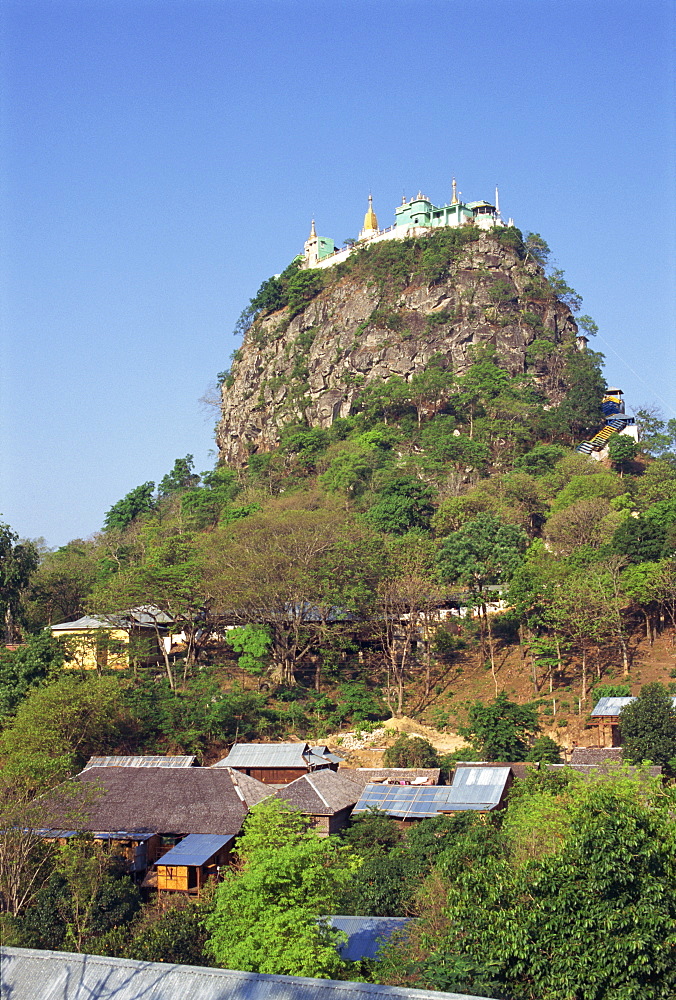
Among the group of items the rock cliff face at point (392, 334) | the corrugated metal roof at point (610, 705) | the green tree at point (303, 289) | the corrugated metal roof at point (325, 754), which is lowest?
the corrugated metal roof at point (325, 754)

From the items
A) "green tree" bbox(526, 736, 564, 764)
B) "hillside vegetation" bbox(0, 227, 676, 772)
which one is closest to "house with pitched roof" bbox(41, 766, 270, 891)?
"hillside vegetation" bbox(0, 227, 676, 772)

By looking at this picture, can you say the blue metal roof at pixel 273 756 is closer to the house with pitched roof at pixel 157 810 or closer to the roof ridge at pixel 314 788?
the roof ridge at pixel 314 788

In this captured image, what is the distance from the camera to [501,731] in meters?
33.2

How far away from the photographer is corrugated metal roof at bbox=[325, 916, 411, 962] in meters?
19.0

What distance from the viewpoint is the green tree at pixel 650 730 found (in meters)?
30.1

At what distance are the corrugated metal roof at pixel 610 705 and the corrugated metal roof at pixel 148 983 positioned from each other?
71.2 feet

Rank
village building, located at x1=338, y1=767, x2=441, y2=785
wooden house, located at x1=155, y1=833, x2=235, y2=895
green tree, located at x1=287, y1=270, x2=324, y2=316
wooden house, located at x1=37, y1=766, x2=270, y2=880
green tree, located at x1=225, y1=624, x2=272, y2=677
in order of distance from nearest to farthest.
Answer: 1. wooden house, located at x1=155, y1=833, x2=235, y2=895
2. wooden house, located at x1=37, y1=766, x2=270, y2=880
3. village building, located at x1=338, y1=767, x2=441, y2=785
4. green tree, located at x1=225, y1=624, x2=272, y2=677
5. green tree, located at x1=287, y1=270, x2=324, y2=316

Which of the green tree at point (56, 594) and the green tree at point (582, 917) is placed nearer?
the green tree at point (582, 917)

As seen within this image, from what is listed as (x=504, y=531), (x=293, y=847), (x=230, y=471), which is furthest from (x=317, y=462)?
(x=293, y=847)

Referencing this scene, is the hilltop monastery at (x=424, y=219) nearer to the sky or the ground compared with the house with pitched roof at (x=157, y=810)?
nearer to the sky

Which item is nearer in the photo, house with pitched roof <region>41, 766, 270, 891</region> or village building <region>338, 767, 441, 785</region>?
house with pitched roof <region>41, 766, 270, 891</region>

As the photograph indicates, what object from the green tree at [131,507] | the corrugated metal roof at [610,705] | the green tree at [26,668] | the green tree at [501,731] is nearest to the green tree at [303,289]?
the green tree at [131,507]

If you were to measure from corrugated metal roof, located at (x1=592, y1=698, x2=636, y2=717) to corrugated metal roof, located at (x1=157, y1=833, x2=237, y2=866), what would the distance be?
13840mm

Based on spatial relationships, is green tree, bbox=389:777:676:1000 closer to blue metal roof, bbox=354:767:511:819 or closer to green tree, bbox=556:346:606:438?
blue metal roof, bbox=354:767:511:819
